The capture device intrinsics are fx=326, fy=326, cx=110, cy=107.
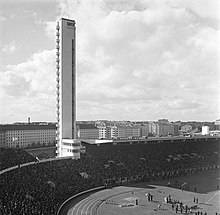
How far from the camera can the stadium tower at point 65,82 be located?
50.8m

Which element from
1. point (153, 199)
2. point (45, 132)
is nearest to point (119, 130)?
point (45, 132)

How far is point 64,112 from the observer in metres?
51.0

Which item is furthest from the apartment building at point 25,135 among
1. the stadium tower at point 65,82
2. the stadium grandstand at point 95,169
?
the stadium grandstand at point 95,169

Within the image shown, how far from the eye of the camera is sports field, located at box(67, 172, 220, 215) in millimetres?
33031

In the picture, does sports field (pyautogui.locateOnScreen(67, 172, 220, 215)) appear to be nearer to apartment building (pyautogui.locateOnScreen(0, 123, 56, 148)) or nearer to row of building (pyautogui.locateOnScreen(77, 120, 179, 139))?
apartment building (pyautogui.locateOnScreen(0, 123, 56, 148))

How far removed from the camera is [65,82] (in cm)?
5109

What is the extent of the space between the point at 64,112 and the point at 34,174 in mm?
15273

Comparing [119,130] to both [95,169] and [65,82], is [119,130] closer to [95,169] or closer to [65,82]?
[65,82]

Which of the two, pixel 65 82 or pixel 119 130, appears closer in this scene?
pixel 65 82

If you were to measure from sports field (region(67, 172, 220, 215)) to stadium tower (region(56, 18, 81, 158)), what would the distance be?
13.4 m

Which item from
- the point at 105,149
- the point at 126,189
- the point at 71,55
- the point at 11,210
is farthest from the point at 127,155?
the point at 11,210

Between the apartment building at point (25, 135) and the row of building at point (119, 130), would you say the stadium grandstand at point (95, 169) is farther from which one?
the row of building at point (119, 130)

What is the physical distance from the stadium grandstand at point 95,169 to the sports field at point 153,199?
8.39 feet

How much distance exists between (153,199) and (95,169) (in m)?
11.4
